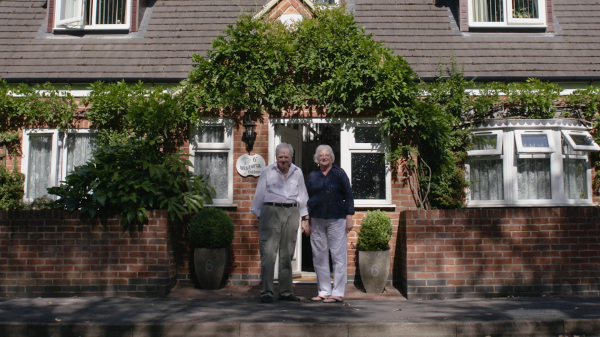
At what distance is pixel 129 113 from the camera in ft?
25.5

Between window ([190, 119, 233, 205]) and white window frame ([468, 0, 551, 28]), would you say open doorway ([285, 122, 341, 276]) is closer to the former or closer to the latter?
window ([190, 119, 233, 205])

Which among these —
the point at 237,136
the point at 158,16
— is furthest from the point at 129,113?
the point at 158,16

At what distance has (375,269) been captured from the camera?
7.19 meters

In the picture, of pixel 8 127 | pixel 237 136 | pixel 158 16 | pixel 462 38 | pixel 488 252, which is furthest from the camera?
pixel 158 16

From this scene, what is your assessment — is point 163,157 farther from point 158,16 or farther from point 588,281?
point 588,281

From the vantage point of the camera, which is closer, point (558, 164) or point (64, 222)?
point (64, 222)

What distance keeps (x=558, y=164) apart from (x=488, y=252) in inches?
99.4

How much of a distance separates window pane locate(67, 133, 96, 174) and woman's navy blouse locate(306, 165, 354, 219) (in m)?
4.57

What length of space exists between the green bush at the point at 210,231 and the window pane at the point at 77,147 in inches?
Answer: 108

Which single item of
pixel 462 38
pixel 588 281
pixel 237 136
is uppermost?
pixel 462 38

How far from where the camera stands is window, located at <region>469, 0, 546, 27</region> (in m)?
9.86

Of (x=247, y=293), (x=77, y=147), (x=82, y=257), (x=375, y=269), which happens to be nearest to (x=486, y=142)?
(x=375, y=269)

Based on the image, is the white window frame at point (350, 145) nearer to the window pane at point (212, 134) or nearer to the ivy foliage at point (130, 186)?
the window pane at point (212, 134)

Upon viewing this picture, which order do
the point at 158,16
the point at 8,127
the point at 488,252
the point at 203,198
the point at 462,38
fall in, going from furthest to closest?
the point at 158,16 < the point at 462,38 < the point at 8,127 < the point at 203,198 < the point at 488,252
